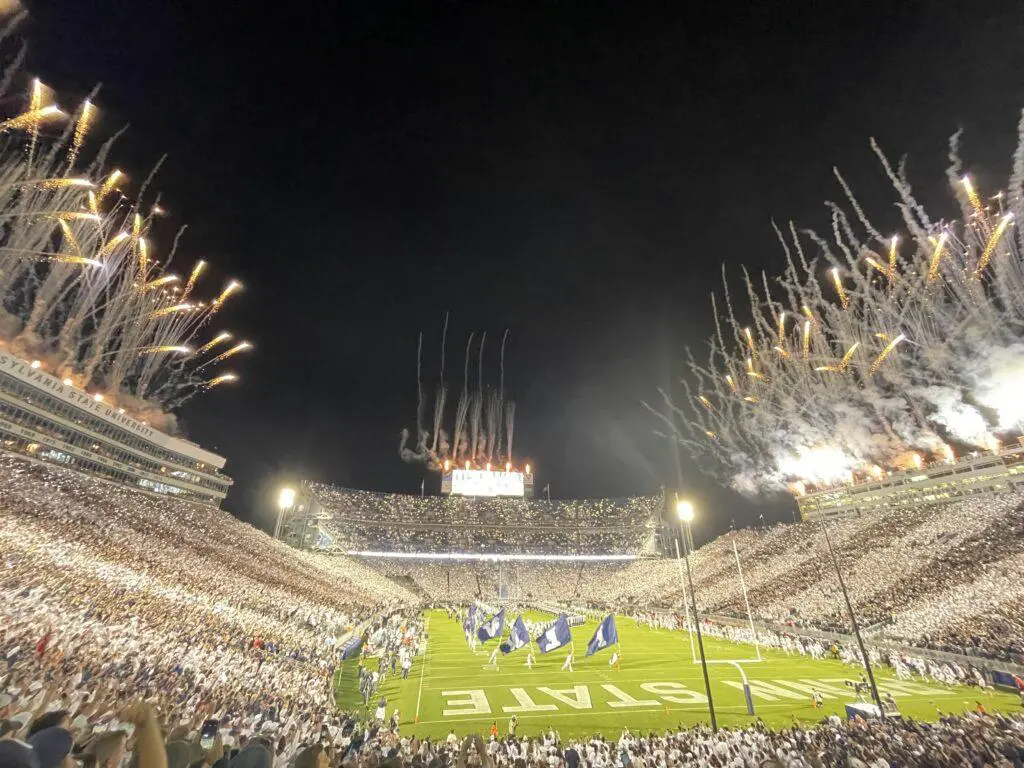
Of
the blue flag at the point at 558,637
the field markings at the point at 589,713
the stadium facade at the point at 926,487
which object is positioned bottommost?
the field markings at the point at 589,713

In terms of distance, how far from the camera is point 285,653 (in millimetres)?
22453

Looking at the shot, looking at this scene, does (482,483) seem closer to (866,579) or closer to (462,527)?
(462,527)

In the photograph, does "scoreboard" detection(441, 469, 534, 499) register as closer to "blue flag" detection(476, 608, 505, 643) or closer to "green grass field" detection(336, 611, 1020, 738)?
"green grass field" detection(336, 611, 1020, 738)

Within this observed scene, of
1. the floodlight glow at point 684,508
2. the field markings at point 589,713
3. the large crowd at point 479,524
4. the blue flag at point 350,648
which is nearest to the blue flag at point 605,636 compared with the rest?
the field markings at point 589,713

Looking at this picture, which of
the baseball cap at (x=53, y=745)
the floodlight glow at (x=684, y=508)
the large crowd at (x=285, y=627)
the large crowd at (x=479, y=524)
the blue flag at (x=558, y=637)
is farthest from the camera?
the large crowd at (x=479, y=524)

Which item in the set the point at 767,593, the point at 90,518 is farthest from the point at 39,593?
the point at 767,593

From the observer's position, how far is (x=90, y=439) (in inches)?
2060

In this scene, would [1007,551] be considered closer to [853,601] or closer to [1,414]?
[853,601]

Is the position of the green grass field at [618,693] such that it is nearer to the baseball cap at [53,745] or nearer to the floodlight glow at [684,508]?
the floodlight glow at [684,508]

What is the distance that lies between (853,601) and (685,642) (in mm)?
14041

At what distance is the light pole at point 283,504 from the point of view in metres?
79.6

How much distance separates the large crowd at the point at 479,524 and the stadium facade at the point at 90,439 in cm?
2192

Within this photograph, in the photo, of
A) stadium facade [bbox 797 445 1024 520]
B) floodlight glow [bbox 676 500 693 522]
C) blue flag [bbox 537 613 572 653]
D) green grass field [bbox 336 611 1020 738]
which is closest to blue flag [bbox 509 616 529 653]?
green grass field [bbox 336 611 1020 738]

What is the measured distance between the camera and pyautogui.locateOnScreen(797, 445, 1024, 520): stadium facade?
5303 cm
